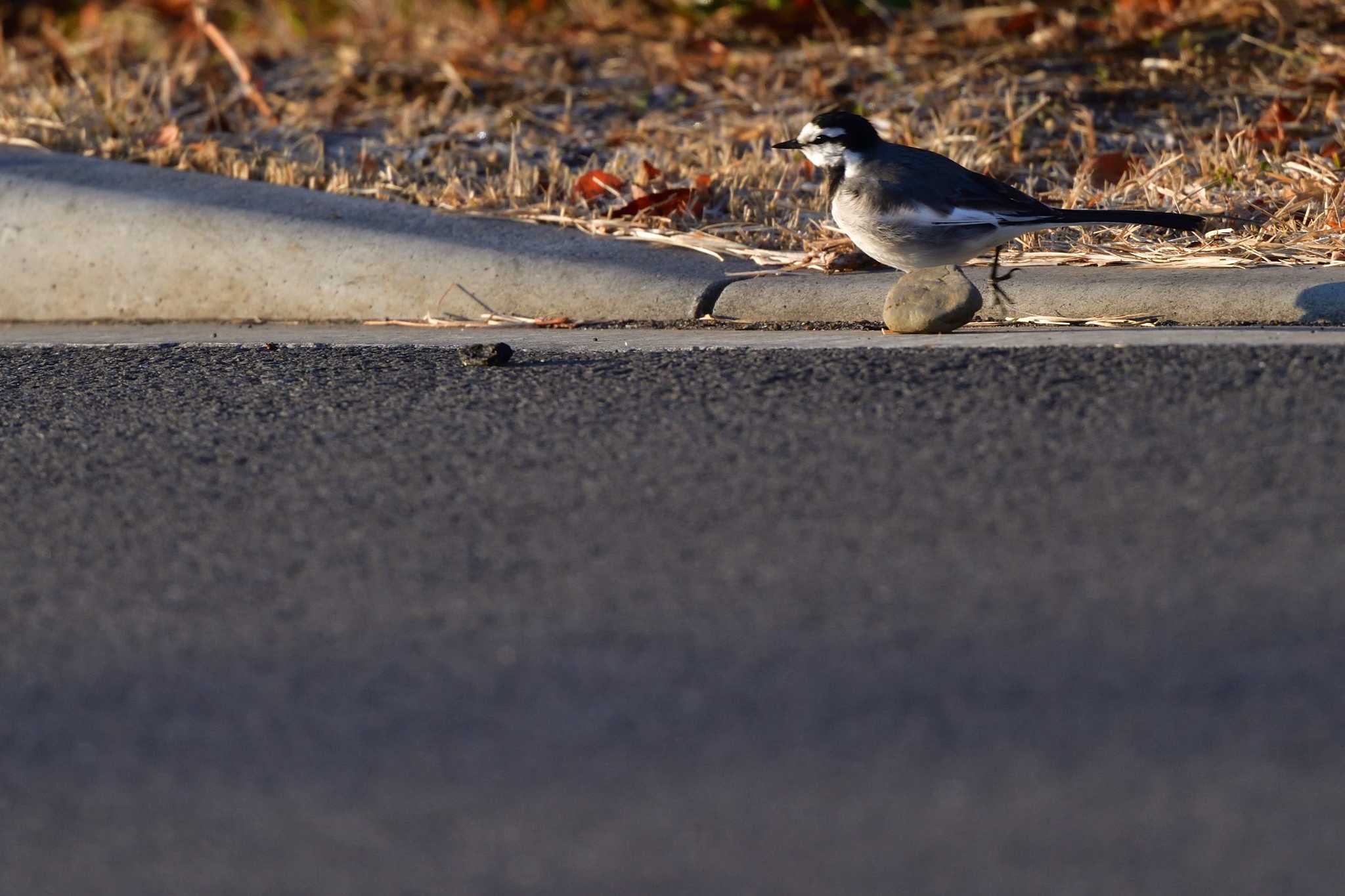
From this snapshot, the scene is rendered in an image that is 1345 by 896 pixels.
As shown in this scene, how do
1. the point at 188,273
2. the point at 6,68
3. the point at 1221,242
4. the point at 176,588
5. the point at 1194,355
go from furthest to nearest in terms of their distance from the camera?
the point at 6,68 → the point at 188,273 → the point at 1221,242 → the point at 1194,355 → the point at 176,588

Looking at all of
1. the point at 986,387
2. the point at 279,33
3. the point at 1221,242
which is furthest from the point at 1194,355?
the point at 279,33

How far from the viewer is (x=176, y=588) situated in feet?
10.5

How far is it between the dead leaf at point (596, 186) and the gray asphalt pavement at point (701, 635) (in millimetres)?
2191

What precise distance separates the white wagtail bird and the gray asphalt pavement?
0.68 m

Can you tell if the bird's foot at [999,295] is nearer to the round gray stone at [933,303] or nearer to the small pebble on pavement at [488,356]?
the round gray stone at [933,303]

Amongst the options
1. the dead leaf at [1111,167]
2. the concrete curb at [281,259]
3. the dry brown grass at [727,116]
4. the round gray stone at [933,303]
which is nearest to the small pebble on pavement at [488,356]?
the concrete curb at [281,259]

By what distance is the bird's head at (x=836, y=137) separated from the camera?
545cm

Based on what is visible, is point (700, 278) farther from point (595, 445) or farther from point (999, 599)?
point (999, 599)

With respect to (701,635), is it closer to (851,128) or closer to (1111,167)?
(851,128)

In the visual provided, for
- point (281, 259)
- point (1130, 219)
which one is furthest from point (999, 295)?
point (281, 259)

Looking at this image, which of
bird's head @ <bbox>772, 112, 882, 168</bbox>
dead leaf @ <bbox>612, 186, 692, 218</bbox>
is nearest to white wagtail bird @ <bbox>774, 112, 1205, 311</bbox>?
bird's head @ <bbox>772, 112, 882, 168</bbox>

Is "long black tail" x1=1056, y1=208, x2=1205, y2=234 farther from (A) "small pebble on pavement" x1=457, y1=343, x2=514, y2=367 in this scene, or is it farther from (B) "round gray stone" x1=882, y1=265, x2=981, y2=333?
(A) "small pebble on pavement" x1=457, y1=343, x2=514, y2=367

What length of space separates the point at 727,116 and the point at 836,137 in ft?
7.68

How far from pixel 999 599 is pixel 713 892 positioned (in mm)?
1010
